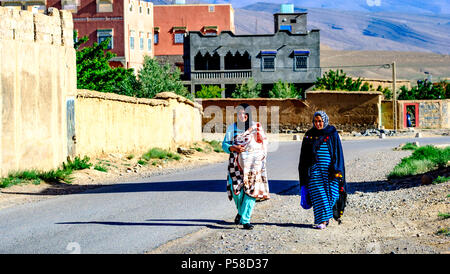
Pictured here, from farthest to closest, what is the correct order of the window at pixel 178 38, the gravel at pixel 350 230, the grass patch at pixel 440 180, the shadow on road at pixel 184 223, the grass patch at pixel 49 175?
the window at pixel 178 38 < the grass patch at pixel 49 175 < the grass patch at pixel 440 180 < the shadow on road at pixel 184 223 < the gravel at pixel 350 230

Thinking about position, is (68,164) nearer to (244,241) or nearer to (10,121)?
(10,121)

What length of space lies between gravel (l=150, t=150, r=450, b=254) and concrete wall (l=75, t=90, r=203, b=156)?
6966mm

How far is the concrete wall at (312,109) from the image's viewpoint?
47.5 metres

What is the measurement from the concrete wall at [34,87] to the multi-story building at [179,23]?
171ft

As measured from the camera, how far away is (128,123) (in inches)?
911

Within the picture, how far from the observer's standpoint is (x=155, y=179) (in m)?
18.7

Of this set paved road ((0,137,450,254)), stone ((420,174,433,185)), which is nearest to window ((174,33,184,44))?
paved road ((0,137,450,254))

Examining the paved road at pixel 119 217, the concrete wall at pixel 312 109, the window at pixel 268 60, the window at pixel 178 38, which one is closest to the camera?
the paved road at pixel 119 217

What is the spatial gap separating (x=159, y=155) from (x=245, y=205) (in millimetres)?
14402

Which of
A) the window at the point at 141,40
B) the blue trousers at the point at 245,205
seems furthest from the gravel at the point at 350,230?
the window at the point at 141,40

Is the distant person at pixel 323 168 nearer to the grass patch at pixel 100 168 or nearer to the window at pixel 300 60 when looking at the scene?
the grass patch at pixel 100 168

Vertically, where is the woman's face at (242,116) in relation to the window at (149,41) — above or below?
below

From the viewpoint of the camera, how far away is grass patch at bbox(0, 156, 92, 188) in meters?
16.3

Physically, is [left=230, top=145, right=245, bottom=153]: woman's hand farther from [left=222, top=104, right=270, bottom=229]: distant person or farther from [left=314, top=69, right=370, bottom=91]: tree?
[left=314, top=69, right=370, bottom=91]: tree
